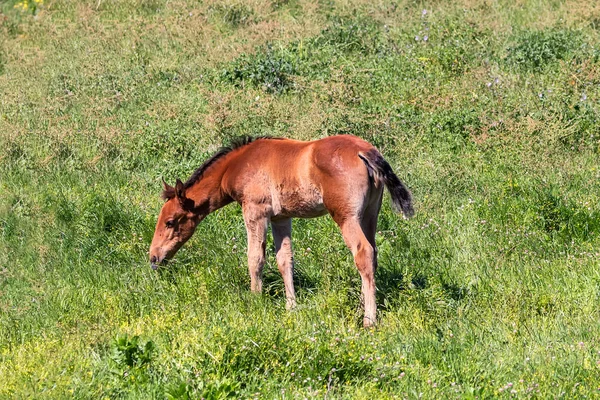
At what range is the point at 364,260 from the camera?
286 inches

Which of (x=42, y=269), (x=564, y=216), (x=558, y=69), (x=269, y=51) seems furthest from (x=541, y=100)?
(x=42, y=269)

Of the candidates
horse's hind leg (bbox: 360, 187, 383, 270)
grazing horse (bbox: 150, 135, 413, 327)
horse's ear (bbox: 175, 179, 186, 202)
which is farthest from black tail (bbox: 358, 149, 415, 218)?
horse's ear (bbox: 175, 179, 186, 202)

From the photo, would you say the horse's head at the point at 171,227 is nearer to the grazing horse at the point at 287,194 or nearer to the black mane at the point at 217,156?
the grazing horse at the point at 287,194

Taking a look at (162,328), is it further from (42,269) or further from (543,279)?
(543,279)

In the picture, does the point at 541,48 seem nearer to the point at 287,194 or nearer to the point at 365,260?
the point at 287,194

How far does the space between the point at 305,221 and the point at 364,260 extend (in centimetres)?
208

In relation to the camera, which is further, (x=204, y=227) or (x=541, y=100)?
(x=541, y=100)

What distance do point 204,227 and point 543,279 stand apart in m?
3.48

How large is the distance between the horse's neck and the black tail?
1.55 meters

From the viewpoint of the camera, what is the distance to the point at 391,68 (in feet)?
42.5

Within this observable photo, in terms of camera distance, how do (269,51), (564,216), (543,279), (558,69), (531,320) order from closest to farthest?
(531,320), (543,279), (564,216), (558,69), (269,51)

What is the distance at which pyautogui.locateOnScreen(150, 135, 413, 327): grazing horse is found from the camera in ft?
24.0

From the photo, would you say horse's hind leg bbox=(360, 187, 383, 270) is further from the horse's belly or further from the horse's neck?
the horse's neck

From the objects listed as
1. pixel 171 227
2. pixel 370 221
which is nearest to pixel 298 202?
pixel 370 221
